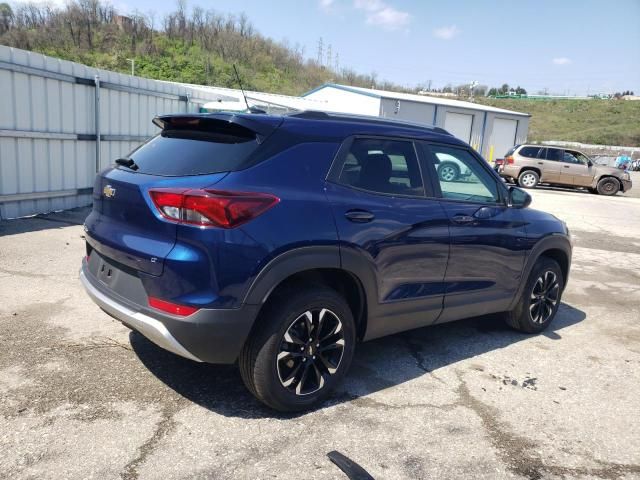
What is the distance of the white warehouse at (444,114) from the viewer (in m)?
29.2

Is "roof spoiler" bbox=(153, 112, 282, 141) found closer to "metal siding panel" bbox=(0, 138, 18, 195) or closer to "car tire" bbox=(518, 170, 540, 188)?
Answer: "metal siding panel" bbox=(0, 138, 18, 195)

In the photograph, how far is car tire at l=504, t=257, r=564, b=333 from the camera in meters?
4.76

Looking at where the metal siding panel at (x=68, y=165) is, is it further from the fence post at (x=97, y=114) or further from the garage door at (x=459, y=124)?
the garage door at (x=459, y=124)

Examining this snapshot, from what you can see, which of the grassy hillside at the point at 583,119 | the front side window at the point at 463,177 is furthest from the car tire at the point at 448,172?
the grassy hillside at the point at 583,119

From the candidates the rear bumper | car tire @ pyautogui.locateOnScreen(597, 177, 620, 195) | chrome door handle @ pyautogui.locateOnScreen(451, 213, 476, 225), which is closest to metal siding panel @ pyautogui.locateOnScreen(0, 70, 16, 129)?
the rear bumper

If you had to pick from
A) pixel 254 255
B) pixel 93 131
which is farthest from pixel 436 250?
pixel 93 131

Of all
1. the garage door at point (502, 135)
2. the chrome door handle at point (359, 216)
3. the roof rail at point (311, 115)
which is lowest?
the chrome door handle at point (359, 216)

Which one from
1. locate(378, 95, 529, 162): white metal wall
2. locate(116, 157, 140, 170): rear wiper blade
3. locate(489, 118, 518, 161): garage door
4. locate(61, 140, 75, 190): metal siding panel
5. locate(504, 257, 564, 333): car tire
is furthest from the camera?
locate(489, 118, 518, 161): garage door

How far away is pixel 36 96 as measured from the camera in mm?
7887

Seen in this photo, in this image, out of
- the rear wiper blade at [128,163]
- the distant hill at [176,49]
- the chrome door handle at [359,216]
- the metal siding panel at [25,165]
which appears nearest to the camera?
the chrome door handle at [359,216]

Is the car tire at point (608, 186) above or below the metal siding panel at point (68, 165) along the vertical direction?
below

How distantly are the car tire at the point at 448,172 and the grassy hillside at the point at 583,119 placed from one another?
71071 mm

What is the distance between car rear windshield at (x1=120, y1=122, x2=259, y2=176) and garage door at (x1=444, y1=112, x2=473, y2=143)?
29733 mm

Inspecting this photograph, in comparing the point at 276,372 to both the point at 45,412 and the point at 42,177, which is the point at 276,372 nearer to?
the point at 45,412
